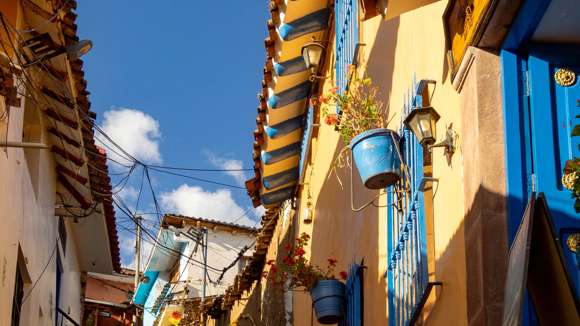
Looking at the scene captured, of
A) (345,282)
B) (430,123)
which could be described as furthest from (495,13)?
(345,282)

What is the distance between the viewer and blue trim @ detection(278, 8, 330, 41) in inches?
508

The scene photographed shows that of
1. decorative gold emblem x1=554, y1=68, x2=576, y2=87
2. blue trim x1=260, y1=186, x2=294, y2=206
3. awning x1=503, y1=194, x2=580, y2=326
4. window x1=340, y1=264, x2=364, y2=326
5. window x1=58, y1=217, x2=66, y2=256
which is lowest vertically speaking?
awning x1=503, y1=194, x2=580, y2=326

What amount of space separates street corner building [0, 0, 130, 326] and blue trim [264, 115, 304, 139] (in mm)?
2375

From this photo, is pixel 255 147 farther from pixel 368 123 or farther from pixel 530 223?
pixel 530 223

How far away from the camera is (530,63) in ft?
18.7

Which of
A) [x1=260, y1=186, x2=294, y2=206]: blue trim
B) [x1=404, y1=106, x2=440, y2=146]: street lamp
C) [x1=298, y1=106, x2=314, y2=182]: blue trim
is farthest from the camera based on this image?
[x1=260, y1=186, x2=294, y2=206]: blue trim

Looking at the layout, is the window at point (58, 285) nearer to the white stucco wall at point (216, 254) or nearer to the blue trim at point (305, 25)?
the blue trim at point (305, 25)

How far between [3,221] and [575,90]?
6.83 meters

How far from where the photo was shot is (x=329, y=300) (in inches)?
412

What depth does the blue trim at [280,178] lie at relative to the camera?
1628cm

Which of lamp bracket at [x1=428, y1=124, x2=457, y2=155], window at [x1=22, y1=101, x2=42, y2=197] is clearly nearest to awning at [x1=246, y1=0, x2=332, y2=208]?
window at [x1=22, y1=101, x2=42, y2=197]

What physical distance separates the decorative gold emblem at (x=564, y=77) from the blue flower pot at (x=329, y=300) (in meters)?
5.15

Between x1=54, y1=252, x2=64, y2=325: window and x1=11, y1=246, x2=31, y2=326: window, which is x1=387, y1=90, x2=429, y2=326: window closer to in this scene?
x1=11, y1=246, x2=31, y2=326: window

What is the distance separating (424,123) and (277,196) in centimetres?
1060
